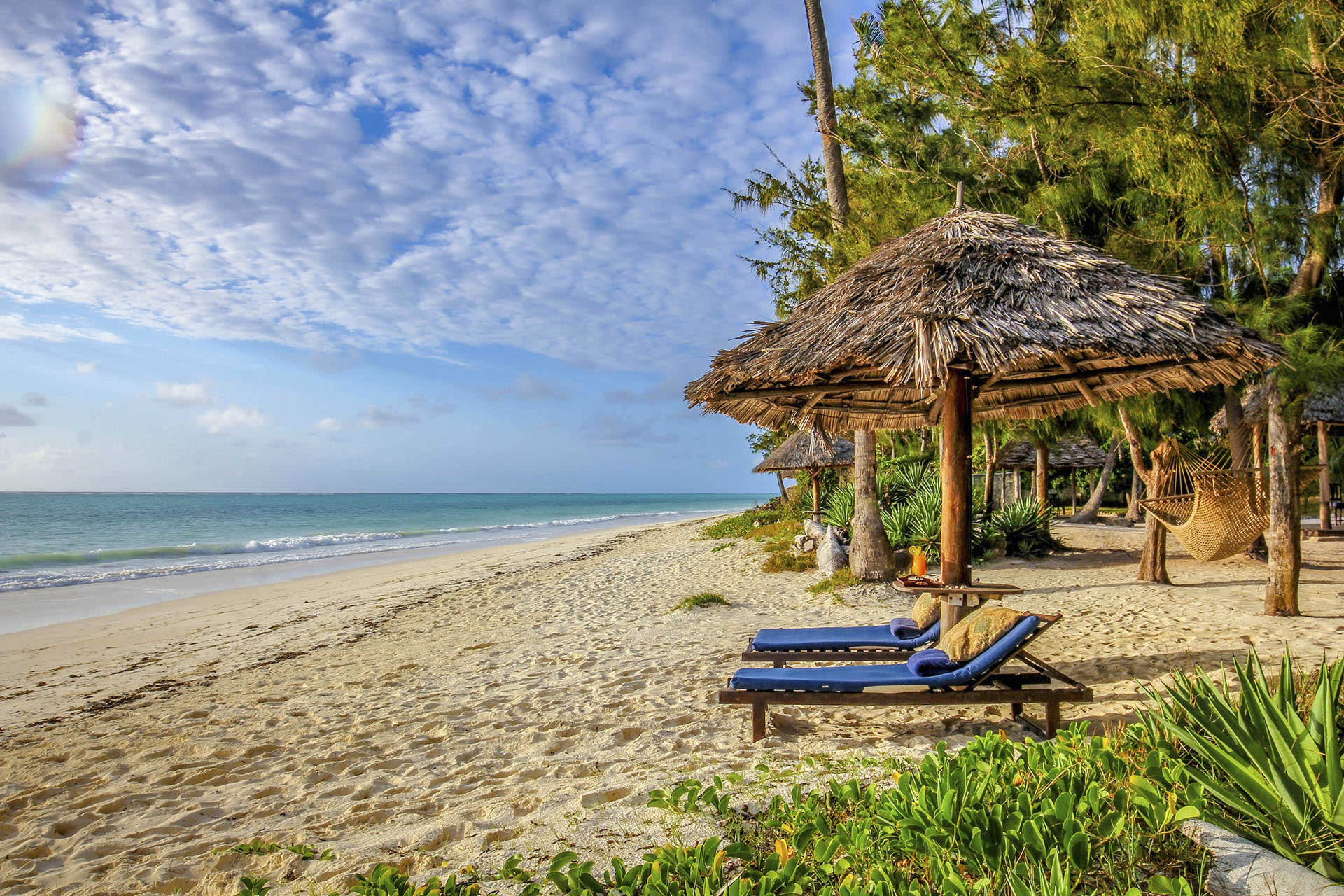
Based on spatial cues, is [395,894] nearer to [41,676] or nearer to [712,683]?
[712,683]

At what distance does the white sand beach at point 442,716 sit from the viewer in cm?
293

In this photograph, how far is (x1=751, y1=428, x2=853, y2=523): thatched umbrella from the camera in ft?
50.3

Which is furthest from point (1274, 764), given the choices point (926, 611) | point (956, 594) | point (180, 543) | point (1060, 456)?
point (180, 543)

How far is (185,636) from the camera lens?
8516 mm

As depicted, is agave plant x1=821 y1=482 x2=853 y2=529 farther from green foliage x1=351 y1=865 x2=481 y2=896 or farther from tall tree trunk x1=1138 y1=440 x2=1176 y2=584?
green foliage x1=351 y1=865 x2=481 y2=896

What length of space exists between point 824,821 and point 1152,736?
1.31 m

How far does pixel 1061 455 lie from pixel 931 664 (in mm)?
17507

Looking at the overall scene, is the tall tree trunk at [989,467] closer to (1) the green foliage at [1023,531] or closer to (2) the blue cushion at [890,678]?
(1) the green foliage at [1023,531]

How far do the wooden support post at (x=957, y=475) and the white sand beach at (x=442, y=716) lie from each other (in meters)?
0.97

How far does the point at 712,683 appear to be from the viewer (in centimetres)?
500

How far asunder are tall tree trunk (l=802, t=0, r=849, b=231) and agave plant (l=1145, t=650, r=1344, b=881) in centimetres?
741

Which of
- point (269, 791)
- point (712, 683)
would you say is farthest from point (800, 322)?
point (269, 791)

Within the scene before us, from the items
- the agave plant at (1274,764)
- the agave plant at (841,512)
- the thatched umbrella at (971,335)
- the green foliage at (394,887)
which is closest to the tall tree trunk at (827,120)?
the thatched umbrella at (971,335)

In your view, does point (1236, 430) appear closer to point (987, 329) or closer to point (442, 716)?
point (987, 329)
